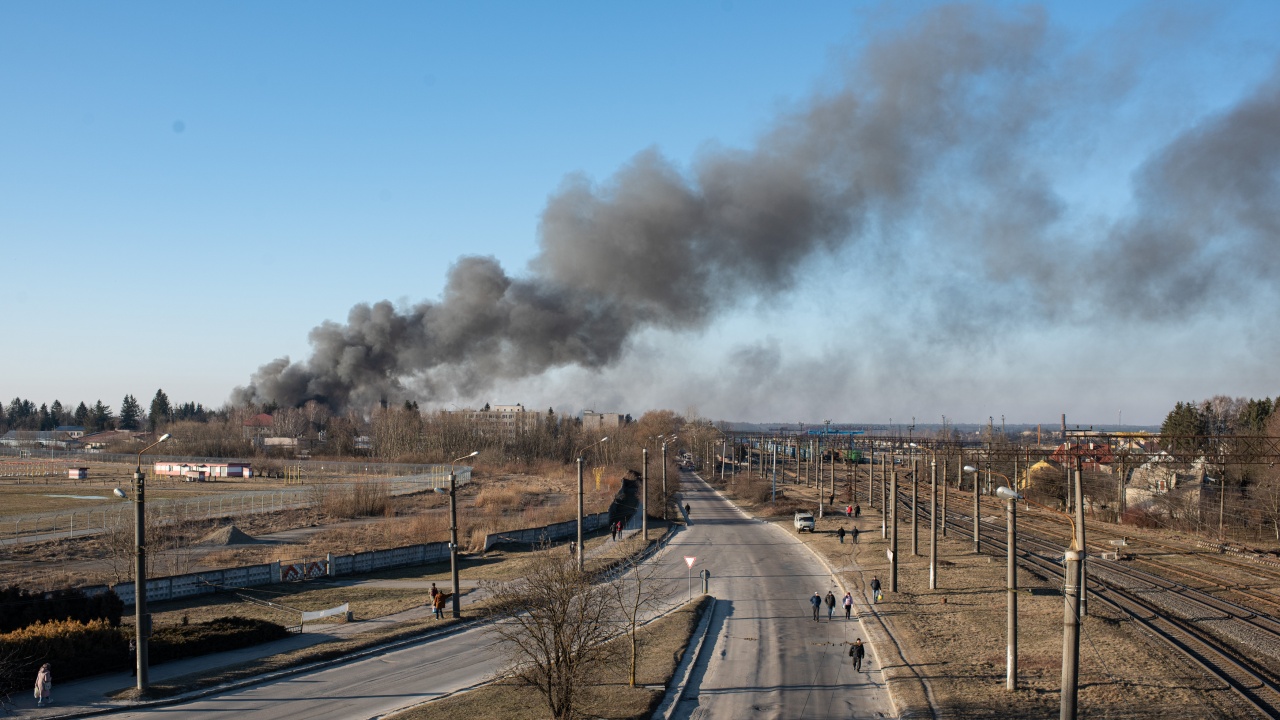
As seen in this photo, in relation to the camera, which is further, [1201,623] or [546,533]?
[546,533]

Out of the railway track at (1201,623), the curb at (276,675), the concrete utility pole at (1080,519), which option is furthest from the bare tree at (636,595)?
the railway track at (1201,623)

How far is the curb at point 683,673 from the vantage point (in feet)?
51.1

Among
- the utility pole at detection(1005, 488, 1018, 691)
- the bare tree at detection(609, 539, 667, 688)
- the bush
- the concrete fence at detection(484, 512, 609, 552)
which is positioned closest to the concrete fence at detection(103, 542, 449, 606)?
the bush

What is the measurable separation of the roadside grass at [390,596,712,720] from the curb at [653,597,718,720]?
14 centimetres

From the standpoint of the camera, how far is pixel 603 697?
16250 millimetres

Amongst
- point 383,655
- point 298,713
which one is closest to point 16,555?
point 383,655

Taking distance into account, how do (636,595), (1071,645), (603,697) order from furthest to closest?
(636,595)
(603,697)
(1071,645)

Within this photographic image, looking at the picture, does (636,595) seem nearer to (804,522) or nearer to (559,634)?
(559,634)

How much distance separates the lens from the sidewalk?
1538 centimetres

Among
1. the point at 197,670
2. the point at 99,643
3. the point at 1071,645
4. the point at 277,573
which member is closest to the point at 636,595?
the point at 197,670

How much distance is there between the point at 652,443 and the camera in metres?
106

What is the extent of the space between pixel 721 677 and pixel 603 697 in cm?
291

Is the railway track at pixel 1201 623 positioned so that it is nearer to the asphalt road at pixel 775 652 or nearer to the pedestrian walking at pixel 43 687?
the asphalt road at pixel 775 652

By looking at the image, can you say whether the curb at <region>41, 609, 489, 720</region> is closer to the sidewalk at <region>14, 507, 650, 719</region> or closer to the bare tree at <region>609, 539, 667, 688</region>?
the sidewalk at <region>14, 507, 650, 719</region>
